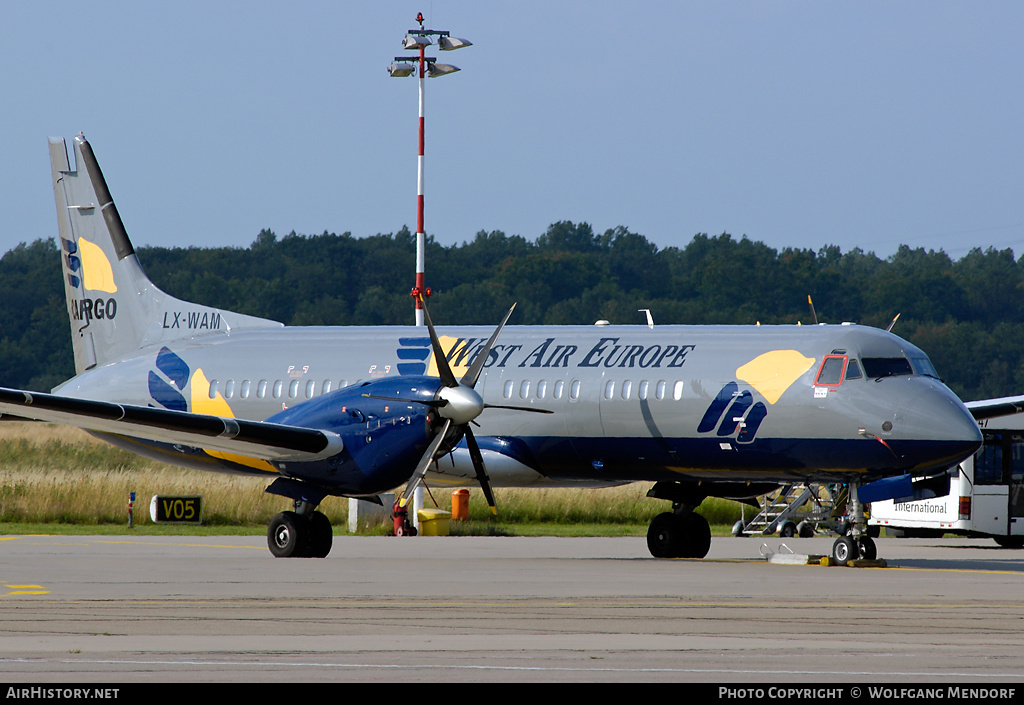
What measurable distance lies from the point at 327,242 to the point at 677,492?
322ft

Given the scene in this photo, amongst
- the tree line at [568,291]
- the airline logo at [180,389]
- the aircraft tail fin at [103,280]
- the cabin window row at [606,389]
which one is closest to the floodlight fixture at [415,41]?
the aircraft tail fin at [103,280]

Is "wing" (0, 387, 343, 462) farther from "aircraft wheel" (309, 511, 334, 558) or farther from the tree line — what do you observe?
the tree line

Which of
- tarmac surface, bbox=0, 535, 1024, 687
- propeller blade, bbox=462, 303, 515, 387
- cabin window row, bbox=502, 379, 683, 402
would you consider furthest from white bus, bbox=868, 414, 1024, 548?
propeller blade, bbox=462, 303, 515, 387

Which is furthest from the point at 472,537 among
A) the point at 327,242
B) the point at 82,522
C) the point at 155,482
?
the point at 327,242

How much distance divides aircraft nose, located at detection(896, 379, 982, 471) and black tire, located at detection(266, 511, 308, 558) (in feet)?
30.4

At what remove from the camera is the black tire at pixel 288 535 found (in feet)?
74.3

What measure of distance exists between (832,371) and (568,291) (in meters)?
81.6

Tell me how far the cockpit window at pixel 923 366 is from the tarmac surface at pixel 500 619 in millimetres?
2930

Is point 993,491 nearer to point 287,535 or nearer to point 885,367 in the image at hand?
point 885,367

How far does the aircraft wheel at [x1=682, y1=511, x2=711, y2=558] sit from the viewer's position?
23.9 m

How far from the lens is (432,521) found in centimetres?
3241
